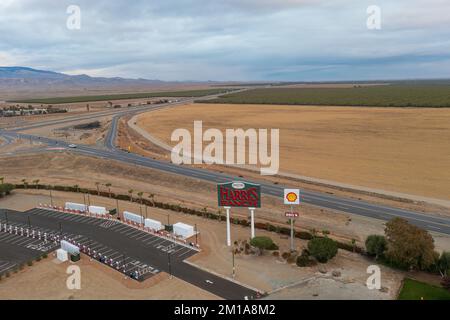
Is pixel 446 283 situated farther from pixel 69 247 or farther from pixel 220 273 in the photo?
pixel 69 247

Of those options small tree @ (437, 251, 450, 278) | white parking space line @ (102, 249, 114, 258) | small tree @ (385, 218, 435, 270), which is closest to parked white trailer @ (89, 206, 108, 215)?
white parking space line @ (102, 249, 114, 258)

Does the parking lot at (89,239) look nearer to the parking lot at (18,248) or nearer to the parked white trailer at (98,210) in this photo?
the parking lot at (18,248)

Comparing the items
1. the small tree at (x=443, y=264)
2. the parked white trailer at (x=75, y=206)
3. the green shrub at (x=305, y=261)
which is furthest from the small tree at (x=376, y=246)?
the parked white trailer at (x=75, y=206)

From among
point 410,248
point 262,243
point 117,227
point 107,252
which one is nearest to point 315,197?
point 262,243

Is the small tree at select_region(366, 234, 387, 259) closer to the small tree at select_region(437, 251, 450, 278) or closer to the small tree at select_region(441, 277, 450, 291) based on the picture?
the small tree at select_region(437, 251, 450, 278)
